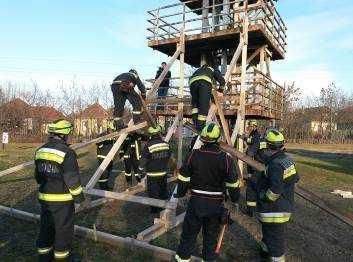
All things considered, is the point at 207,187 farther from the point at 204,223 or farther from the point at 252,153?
the point at 252,153

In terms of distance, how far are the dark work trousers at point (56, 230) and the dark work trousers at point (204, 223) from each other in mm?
1568

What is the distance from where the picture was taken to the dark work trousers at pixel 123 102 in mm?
9430

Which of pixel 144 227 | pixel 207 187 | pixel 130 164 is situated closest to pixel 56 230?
pixel 207 187

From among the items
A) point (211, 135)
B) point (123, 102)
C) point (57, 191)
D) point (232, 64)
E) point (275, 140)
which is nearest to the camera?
point (211, 135)

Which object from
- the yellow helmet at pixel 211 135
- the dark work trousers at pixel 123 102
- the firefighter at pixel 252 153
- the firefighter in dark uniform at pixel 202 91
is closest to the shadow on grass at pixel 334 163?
the firefighter at pixel 252 153

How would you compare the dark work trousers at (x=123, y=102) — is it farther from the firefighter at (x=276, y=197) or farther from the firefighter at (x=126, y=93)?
the firefighter at (x=276, y=197)

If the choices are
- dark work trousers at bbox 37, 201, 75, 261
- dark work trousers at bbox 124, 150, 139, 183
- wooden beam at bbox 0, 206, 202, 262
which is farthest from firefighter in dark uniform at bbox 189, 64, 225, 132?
dark work trousers at bbox 37, 201, 75, 261

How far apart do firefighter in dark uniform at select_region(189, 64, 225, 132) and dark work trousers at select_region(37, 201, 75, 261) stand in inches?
157

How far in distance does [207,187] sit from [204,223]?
54 centimetres

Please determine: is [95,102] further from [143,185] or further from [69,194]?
[69,194]

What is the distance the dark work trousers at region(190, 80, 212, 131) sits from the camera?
841cm

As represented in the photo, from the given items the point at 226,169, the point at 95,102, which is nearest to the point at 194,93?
the point at 226,169

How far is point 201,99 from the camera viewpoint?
8430 mm

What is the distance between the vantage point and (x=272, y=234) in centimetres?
559
